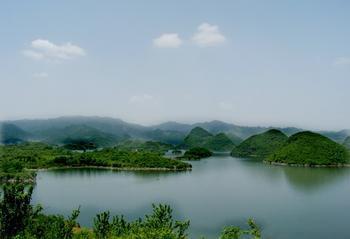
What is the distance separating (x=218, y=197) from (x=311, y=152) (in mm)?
67418

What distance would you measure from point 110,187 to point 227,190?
20.5 metres

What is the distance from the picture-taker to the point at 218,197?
203ft

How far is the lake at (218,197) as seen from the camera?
43125 millimetres

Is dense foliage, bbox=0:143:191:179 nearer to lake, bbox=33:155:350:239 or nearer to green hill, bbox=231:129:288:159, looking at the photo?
lake, bbox=33:155:350:239

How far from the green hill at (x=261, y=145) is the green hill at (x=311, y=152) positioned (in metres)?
38.5

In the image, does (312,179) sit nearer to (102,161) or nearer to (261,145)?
(102,161)

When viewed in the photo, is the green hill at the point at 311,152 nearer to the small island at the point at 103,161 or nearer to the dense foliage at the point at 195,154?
the dense foliage at the point at 195,154

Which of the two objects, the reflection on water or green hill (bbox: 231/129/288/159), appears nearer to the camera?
the reflection on water

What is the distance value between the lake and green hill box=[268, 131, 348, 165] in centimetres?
1967

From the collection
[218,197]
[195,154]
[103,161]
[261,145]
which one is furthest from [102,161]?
[261,145]

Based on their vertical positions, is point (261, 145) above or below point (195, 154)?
above

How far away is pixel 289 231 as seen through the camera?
3984 centimetres

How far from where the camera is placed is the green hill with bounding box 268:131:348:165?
116244 millimetres

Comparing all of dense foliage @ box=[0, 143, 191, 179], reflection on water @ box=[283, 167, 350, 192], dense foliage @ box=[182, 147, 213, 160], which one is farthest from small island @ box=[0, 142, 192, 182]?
dense foliage @ box=[182, 147, 213, 160]
